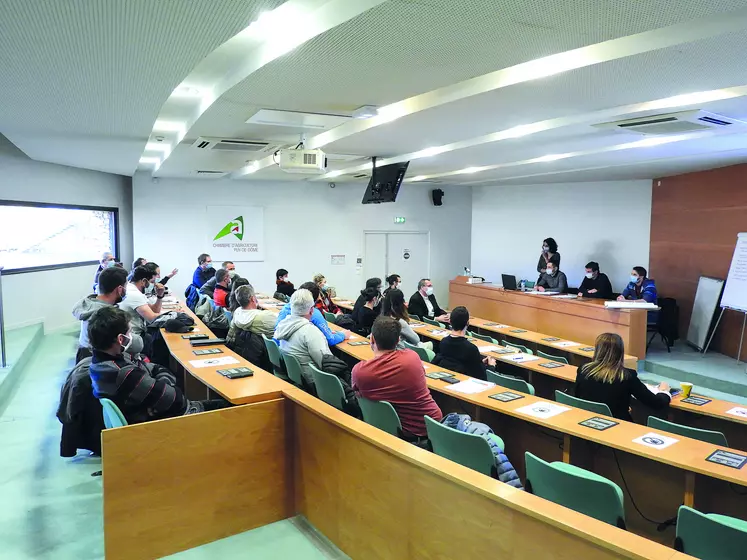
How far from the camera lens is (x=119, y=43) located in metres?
2.89

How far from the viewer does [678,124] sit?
4625 millimetres

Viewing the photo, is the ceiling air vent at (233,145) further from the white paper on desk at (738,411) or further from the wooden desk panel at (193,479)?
the white paper on desk at (738,411)

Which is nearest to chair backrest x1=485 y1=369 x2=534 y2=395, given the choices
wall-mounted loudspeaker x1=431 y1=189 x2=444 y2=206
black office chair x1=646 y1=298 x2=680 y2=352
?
black office chair x1=646 y1=298 x2=680 y2=352

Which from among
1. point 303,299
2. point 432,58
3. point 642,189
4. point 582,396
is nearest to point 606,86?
point 432,58

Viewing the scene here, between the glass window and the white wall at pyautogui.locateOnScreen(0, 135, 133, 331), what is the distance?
0.14 meters

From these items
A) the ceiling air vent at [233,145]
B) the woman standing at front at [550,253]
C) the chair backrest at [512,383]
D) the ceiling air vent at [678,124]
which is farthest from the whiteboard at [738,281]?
the ceiling air vent at [233,145]

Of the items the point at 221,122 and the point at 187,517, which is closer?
the point at 187,517

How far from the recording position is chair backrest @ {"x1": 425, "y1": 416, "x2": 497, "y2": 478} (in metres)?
2.48

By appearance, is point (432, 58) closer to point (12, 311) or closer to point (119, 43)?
point (119, 43)

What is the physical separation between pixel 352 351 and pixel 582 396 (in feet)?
6.22

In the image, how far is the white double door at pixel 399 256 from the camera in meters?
11.6

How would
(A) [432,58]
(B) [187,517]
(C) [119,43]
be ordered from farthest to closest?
(A) [432,58] → (C) [119,43] → (B) [187,517]

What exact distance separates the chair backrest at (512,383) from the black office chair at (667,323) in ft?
15.3

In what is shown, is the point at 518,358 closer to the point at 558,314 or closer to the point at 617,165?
the point at 558,314
